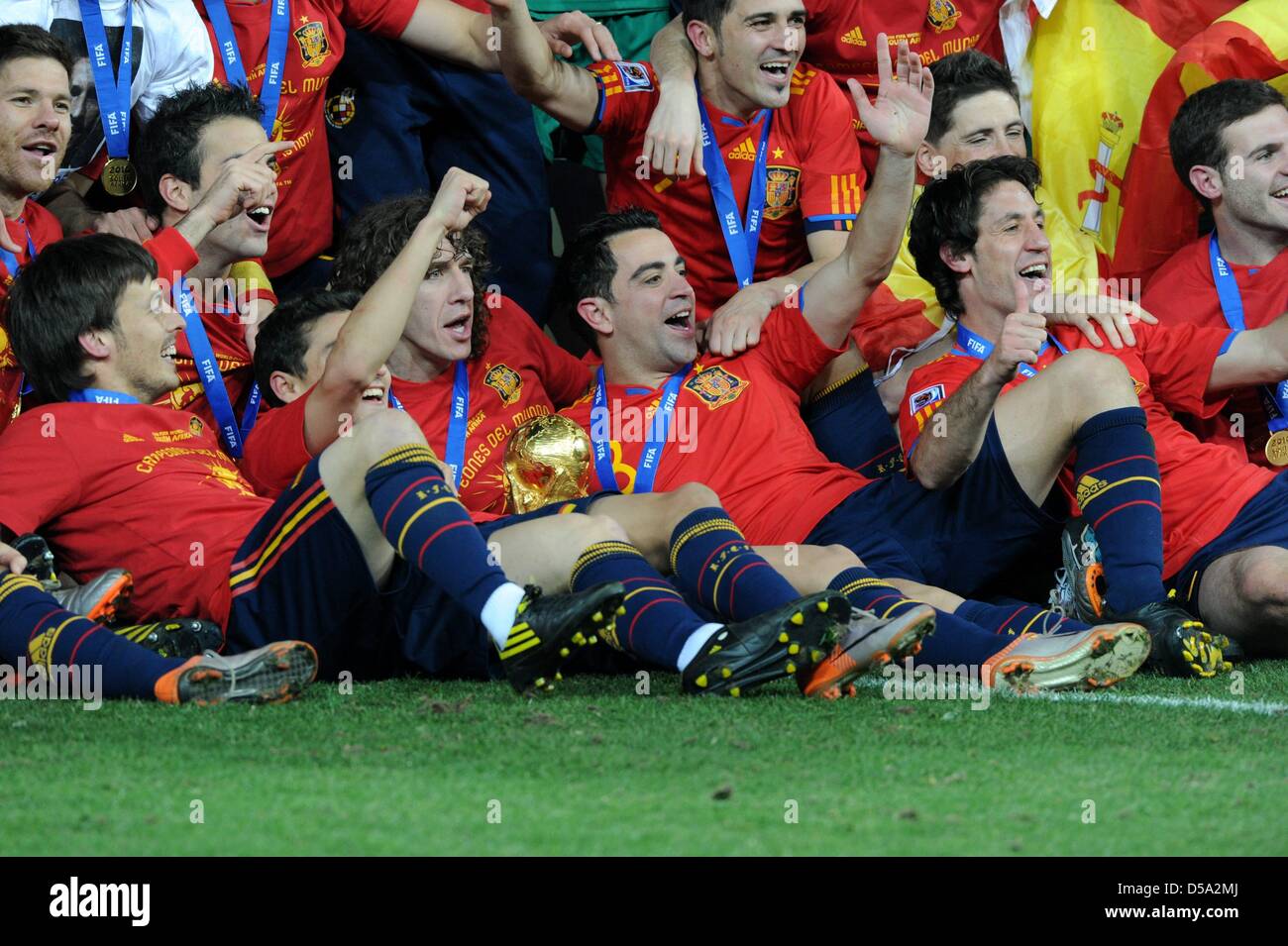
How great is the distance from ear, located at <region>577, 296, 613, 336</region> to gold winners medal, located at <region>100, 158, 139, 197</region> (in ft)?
4.65

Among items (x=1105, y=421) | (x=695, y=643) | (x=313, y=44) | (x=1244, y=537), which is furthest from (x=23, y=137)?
(x=1244, y=537)

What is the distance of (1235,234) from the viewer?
5332mm

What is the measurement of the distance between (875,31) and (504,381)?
2.02 meters

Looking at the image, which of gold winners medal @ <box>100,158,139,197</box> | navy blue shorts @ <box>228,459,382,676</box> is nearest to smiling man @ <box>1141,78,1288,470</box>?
navy blue shorts @ <box>228,459,382,676</box>

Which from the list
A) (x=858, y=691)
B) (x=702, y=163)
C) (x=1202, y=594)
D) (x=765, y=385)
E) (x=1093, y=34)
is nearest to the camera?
(x=858, y=691)

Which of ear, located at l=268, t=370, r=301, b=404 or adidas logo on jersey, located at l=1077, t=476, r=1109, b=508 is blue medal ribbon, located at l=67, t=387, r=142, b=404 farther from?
adidas logo on jersey, located at l=1077, t=476, r=1109, b=508

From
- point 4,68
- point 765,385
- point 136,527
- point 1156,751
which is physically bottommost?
point 1156,751

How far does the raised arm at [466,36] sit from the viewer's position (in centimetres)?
543

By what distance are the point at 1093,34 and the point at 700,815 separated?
13.7ft

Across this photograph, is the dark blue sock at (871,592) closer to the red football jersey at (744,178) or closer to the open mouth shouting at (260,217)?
the red football jersey at (744,178)

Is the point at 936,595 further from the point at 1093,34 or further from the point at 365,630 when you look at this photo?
the point at 1093,34

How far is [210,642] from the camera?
3.86 metres

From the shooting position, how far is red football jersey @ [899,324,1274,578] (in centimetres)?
464

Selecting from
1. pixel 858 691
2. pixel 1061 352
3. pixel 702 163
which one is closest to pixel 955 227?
pixel 1061 352
